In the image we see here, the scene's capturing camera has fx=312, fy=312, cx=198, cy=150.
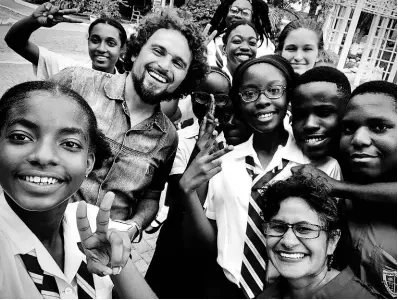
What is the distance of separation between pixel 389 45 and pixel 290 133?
234cm

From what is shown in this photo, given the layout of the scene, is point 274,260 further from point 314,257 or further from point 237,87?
point 237,87

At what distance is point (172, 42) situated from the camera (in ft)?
5.28

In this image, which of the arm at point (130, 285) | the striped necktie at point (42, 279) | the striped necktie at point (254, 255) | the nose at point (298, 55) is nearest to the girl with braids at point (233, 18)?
the nose at point (298, 55)

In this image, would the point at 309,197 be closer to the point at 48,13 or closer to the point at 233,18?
the point at 48,13

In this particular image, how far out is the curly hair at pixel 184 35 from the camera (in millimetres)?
1711

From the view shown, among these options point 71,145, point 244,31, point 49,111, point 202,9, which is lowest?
point 71,145

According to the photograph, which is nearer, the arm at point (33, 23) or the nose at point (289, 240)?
the nose at point (289, 240)

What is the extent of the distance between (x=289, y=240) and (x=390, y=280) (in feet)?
1.46

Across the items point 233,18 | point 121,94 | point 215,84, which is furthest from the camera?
point 233,18

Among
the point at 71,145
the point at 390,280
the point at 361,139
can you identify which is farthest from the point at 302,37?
the point at 71,145

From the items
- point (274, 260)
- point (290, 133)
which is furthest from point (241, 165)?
point (274, 260)

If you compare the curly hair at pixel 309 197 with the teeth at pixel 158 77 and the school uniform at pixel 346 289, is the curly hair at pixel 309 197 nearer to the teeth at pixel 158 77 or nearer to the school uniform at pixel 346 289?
the school uniform at pixel 346 289

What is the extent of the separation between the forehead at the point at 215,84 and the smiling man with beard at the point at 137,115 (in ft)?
1.03

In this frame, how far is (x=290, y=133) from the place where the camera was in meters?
1.61
